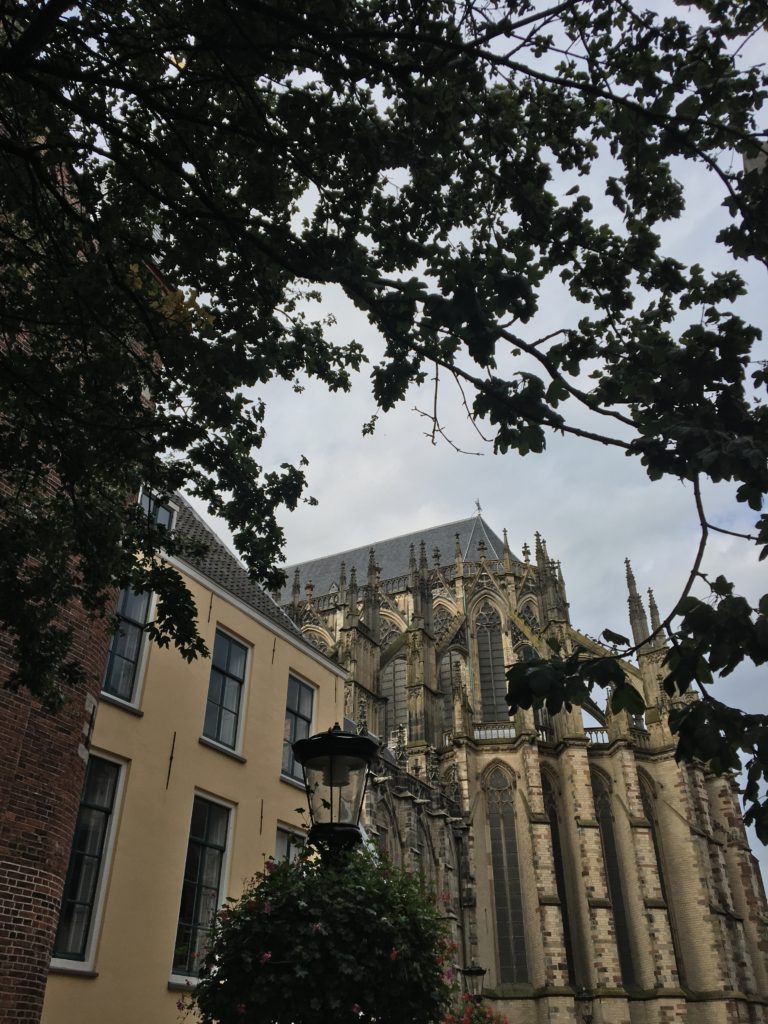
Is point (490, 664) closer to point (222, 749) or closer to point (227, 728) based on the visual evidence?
point (227, 728)

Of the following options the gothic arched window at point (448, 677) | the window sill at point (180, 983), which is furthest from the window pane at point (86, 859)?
the gothic arched window at point (448, 677)

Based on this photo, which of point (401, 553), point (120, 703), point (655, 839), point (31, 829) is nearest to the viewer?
point (31, 829)

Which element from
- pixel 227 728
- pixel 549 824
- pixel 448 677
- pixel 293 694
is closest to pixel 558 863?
pixel 549 824

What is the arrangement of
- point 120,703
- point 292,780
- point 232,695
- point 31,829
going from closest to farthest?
1. point 31,829
2. point 120,703
3. point 232,695
4. point 292,780

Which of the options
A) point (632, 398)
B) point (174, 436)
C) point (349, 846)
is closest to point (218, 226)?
point (174, 436)

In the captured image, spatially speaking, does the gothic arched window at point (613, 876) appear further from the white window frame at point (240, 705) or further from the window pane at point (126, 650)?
the window pane at point (126, 650)

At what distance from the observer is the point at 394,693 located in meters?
35.3

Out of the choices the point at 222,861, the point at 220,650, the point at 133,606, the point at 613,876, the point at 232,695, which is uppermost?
the point at 613,876

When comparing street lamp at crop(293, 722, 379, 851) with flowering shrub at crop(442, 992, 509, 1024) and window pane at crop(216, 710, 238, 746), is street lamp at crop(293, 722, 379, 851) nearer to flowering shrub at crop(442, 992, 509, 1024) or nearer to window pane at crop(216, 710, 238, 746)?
flowering shrub at crop(442, 992, 509, 1024)

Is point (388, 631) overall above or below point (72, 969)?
above

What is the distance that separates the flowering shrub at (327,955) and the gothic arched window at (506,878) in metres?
23.1

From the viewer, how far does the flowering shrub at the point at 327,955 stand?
608cm

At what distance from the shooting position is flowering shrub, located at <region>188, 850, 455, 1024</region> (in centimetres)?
608

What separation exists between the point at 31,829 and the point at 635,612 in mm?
31279
